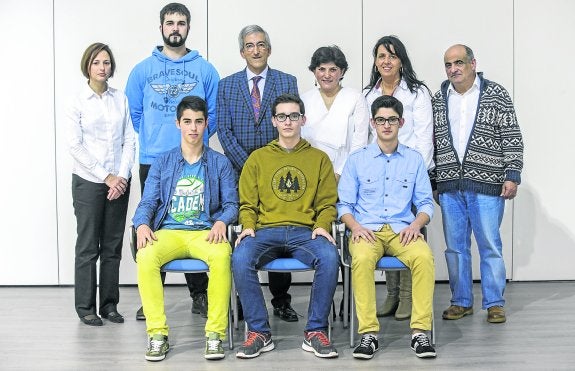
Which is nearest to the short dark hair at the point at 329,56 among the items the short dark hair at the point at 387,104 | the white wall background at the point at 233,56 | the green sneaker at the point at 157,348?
the short dark hair at the point at 387,104

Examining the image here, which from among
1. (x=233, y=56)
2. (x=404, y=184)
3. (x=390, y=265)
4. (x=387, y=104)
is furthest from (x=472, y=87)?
(x=233, y=56)

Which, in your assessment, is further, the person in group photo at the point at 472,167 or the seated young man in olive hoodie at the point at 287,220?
the person in group photo at the point at 472,167

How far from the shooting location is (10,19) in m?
5.84

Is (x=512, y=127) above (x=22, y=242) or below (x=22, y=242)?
above

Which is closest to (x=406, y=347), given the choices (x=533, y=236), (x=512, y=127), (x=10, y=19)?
(x=512, y=127)

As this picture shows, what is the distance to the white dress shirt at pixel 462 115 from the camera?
4723 millimetres

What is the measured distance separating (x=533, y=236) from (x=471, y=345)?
2076mm

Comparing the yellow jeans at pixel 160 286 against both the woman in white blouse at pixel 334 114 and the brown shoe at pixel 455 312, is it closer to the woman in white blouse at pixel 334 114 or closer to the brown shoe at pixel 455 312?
the woman in white blouse at pixel 334 114

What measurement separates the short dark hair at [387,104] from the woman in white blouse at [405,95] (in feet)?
1.15

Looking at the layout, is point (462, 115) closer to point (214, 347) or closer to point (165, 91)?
point (165, 91)

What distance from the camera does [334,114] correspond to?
467 cm

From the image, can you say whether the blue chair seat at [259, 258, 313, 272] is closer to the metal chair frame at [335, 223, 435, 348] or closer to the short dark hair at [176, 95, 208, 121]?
the metal chair frame at [335, 223, 435, 348]

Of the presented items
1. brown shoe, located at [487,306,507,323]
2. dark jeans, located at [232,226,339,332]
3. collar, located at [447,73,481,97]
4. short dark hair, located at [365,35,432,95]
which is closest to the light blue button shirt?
dark jeans, located at [232,226,339,332]

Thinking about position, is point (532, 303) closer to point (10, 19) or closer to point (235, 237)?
point (235, 237)
